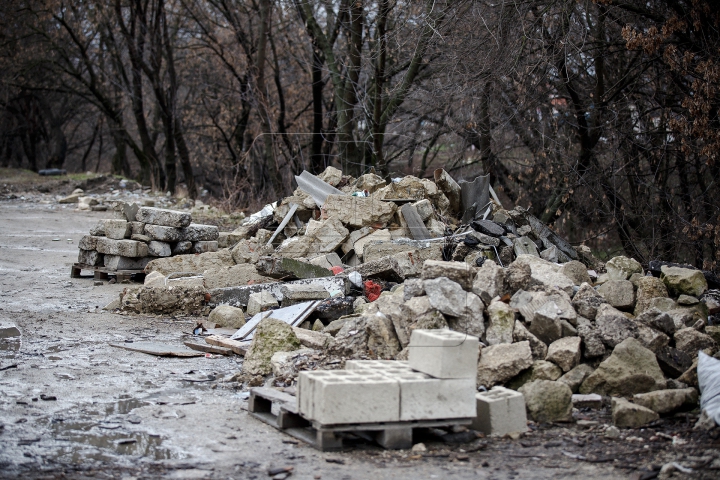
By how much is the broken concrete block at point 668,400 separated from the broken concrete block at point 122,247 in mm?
8039

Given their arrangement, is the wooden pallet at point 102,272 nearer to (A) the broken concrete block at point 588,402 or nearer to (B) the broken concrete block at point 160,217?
(B) the broken concrete block at point 160,217

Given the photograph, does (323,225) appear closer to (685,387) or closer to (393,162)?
(685,387)

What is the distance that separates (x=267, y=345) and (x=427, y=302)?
54.9 inches

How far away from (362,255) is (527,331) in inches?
174

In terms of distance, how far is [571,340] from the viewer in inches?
209

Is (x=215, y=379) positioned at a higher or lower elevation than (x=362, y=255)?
lower

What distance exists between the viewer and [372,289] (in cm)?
820

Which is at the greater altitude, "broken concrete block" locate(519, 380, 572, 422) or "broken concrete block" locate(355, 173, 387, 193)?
"broken concrete block" locate(355, 173, 387, 193)

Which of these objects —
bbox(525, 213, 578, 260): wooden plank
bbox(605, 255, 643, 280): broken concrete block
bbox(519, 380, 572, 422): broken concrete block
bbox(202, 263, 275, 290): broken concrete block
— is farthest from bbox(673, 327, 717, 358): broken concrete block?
bbox(202, 263, 275, 290): broken concrete block

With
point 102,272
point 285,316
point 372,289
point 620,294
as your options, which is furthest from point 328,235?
point 620,294

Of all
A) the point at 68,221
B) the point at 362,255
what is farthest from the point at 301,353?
the point at 68,221

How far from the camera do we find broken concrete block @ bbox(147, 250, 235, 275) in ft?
33.7

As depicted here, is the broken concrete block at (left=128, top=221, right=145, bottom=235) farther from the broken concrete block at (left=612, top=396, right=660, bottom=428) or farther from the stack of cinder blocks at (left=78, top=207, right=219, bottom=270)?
the broken concrete block at (left=612, top=396, right=660, bottom=428)

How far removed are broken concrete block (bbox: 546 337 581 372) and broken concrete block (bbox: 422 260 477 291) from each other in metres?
0.92
